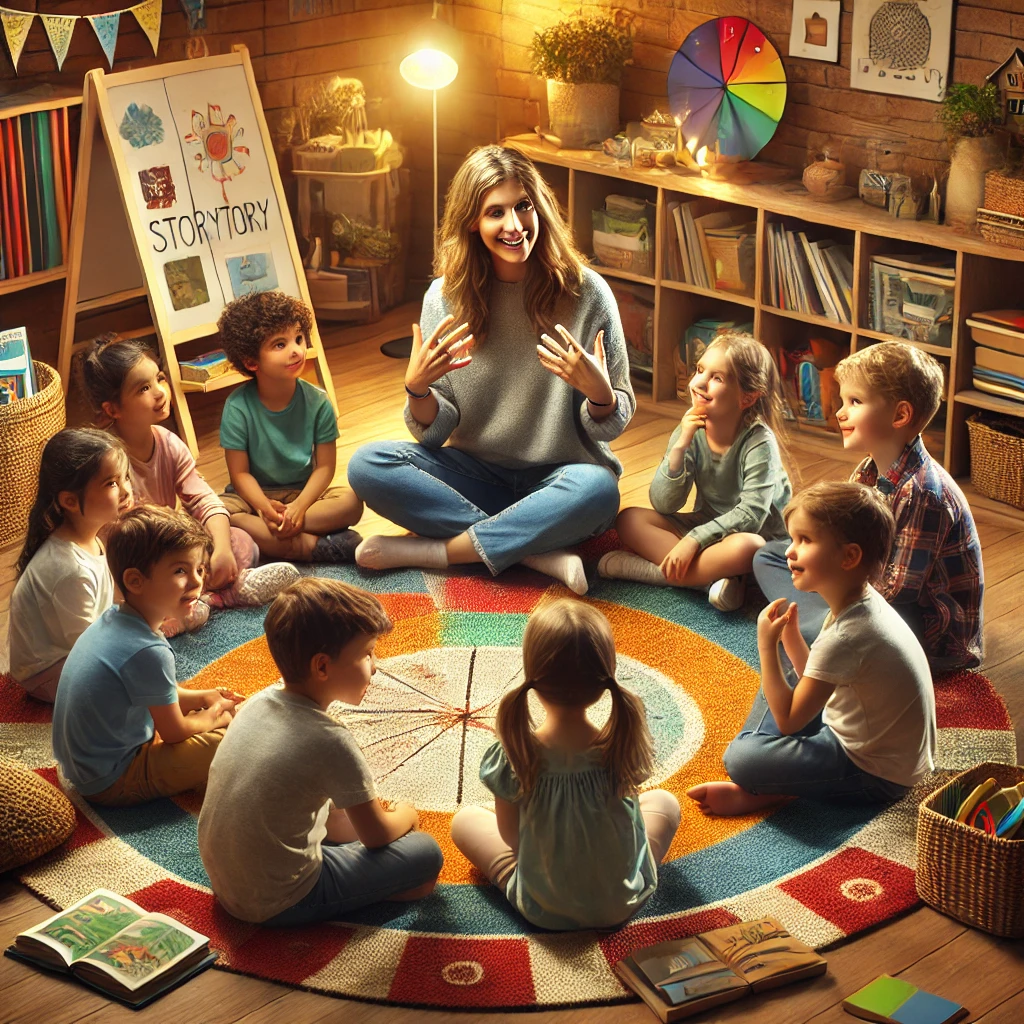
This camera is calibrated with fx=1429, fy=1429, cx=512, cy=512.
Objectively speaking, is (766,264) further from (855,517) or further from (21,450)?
(21,450)

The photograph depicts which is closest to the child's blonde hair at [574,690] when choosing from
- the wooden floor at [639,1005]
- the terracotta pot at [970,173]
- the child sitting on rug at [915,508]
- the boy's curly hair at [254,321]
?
the wooden floor at [639,1005]

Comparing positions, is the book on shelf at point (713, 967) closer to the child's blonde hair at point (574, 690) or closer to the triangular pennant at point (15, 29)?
the child's blonde hair at point (574, 690)

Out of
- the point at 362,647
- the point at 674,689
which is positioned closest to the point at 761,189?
the point at 674,689

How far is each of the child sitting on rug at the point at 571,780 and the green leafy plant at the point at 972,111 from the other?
2294mm

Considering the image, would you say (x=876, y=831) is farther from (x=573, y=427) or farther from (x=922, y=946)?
(x=573, y=427)

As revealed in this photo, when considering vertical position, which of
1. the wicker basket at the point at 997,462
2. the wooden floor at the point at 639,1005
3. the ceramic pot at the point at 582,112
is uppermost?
the ceramic pot at the point at 582,112

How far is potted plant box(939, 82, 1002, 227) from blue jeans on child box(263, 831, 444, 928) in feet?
7.99

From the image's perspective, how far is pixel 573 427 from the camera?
3.52 metres

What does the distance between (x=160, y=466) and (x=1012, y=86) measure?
7.90ft

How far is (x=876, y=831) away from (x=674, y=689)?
601 millimetres

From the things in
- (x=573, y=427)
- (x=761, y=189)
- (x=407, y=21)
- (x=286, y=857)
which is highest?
(x=407, y=21)

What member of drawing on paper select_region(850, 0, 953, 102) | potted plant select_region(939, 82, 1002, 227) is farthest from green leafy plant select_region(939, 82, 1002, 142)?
drawing on paper select_region(850, 0, 953, 102)

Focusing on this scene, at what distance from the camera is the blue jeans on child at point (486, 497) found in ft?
11.2

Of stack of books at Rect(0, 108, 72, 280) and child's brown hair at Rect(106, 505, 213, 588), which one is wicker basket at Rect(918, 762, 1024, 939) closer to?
child's brown hair at Rect(106, 505, 213, 588)
